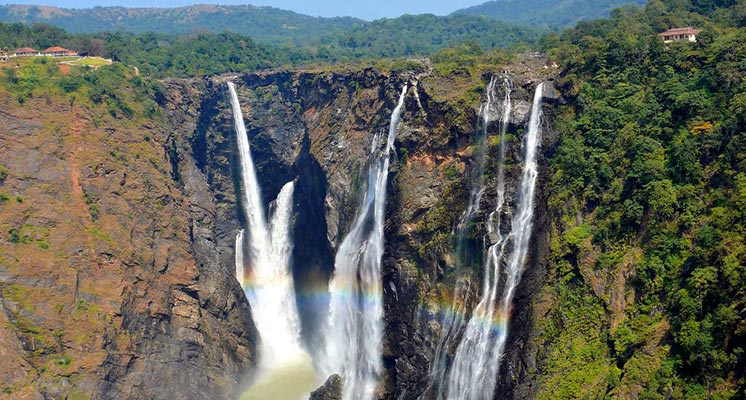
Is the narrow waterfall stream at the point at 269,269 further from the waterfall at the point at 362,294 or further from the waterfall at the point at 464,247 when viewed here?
the waterfall at the point at 464,247

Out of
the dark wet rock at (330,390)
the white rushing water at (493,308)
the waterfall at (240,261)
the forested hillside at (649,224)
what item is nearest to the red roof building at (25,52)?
the waterfall at (240,261)

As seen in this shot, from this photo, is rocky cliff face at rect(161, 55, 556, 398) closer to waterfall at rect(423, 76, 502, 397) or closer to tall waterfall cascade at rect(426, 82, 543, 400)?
waterfall at rect(423, 76, 502, 397)

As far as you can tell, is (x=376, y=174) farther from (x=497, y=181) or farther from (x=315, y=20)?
(x=315, y=20)

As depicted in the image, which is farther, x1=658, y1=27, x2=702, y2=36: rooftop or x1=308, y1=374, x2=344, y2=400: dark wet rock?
x1=658, y1=27, x2=702, y2=36: rooftop

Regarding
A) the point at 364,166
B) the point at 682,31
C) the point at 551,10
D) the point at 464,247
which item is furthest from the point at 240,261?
the point at 551,10

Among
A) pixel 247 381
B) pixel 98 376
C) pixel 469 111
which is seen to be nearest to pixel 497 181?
pixel 469 111

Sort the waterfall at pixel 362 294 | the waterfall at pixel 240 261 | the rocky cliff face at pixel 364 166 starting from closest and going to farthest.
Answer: the rocky cliff face at pixel 364 166 < the waterfall at pixel 362 294 < the waterfall at pixel 240 261

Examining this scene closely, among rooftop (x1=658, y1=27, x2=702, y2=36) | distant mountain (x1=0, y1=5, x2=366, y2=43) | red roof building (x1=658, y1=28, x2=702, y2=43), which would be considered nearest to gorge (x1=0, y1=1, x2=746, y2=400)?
rooftop (x1=658, y1=27, x2=702, y2=36)
